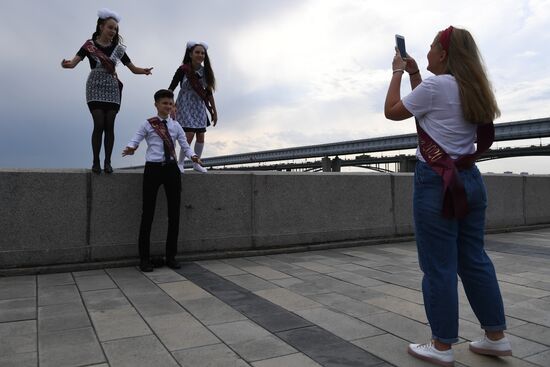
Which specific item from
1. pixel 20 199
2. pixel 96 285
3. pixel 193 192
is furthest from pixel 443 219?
pixel 20 199

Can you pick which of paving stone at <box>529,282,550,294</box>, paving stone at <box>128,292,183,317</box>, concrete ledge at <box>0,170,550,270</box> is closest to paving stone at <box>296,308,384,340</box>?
paving stone at <box>128,292,183,317</box>

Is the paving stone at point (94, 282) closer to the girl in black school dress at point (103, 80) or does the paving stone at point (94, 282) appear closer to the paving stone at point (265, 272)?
the girl in black school dress at point (103, 80)

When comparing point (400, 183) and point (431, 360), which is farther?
point (400, 183)

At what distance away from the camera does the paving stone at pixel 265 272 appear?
5.02m

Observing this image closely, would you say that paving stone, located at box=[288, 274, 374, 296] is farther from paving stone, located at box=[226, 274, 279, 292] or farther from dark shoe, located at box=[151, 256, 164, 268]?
dark shoe, located at box=[151, 256, 164, 268]

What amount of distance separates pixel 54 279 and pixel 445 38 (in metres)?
4.37

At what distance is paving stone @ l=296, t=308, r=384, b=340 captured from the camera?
125 inches

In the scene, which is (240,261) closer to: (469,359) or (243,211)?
(243,211)

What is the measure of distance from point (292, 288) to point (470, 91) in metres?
2.64

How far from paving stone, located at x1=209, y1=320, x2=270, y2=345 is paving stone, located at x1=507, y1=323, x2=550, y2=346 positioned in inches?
70.6

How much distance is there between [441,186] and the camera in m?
2.62

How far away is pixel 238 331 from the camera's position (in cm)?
320

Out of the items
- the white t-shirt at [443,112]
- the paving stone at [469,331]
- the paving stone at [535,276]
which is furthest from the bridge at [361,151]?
the white t-shirt at [443,112]

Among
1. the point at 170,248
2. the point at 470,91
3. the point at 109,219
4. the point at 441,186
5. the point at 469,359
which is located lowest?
the point at 469,359
